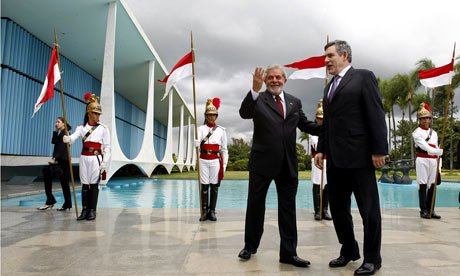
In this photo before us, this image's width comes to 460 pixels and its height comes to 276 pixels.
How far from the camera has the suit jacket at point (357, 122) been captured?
8.96 feet

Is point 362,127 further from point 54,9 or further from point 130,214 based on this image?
point 54,9

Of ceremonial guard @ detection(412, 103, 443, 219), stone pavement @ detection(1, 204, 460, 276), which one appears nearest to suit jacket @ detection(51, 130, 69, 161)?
stone pavement @ detection(1, 204, 460, 276)

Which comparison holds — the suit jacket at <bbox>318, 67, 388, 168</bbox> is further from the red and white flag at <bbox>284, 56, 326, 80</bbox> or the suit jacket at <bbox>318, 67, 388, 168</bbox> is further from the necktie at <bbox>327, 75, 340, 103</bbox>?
the red and white flag at <bbox>284, 56, 326, 80</bbox>

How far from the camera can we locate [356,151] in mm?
2770

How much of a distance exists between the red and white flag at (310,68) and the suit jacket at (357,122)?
214 centimetres

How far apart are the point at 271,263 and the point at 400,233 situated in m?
2.36

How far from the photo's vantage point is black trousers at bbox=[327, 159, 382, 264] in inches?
106

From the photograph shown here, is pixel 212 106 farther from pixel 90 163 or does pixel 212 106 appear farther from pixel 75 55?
pixel 75 55

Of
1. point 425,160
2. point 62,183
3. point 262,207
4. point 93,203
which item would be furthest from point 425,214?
point 62,183

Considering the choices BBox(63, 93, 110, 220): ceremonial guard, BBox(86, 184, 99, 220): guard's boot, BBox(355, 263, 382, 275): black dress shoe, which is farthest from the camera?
BBox(63, 93, 110, 220): ceremonial guard

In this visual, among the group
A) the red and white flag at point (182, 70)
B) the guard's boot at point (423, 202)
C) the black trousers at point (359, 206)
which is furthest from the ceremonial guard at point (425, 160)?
the red and white flag at point (182, 70)

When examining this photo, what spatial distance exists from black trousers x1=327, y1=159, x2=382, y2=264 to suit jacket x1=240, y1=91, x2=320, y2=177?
0.41m

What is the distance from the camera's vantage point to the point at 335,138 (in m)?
2.89

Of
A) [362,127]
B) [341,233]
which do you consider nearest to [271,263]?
[341,233]
